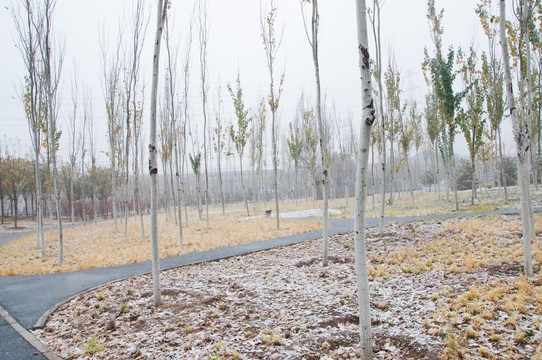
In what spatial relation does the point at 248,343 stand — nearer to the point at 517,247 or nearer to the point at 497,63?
the point at 517,247

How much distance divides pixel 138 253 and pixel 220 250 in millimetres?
2567

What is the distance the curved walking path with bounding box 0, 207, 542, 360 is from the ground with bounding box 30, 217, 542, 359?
26cm

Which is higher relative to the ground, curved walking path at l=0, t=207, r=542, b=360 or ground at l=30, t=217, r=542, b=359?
ground at l=30, t=217, r=542, b=359

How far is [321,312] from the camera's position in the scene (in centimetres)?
396

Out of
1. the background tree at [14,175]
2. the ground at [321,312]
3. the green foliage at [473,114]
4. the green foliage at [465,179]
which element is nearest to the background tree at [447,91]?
the green foliage at [473,114]

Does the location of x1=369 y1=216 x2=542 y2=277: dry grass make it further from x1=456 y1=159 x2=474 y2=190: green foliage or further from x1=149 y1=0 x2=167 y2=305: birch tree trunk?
x1=456 y1=159 x2=474 y2=190: green foliage

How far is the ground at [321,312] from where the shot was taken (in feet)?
9.91

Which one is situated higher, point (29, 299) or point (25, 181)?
point (25, 181)

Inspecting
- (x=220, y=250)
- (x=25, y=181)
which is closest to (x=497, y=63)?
(x=220, y=250)

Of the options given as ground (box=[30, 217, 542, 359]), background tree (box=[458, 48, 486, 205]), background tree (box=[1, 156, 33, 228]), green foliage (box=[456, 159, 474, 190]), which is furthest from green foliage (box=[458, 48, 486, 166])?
background tree (box=[1, 156, 33, 228])

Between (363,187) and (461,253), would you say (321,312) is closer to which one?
(363,187)

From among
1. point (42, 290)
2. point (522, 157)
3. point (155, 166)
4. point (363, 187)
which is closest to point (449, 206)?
point (522, 157)

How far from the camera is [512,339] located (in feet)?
9.33

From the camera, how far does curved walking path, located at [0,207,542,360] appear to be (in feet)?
11.9
